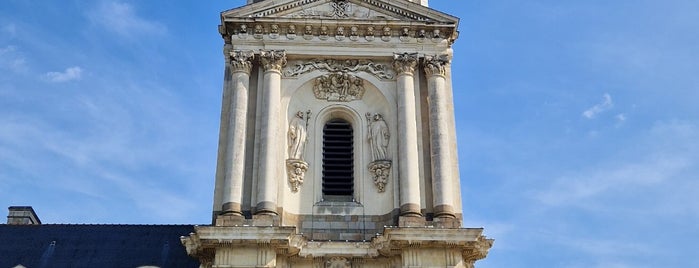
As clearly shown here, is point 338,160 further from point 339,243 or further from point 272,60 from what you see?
point 272,60

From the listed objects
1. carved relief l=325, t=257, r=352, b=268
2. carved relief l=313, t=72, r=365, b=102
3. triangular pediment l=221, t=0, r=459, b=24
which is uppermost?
triangular pediment l=221, t=0, r=459, b=24

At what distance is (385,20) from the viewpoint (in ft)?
87.7

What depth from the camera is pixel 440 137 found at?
24.8m

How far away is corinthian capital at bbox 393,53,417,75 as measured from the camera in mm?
26000

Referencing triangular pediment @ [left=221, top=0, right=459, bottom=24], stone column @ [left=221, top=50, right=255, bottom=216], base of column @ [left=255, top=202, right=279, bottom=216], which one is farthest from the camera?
triangular pediment @ [left=221, top=0, right=459, bottom=24]

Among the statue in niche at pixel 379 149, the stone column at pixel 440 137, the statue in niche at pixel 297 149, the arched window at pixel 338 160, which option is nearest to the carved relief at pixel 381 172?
the statue in niche at pixel 379 149

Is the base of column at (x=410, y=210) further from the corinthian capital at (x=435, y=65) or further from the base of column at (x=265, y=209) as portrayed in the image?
the corinthian capital at (x=435, y=65)

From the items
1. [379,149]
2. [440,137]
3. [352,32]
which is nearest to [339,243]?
[379,149]

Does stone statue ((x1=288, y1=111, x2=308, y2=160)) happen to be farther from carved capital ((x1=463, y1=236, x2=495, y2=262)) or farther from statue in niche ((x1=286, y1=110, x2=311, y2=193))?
carved capital ((x1=463, y1=236, x2=495, y2=262))

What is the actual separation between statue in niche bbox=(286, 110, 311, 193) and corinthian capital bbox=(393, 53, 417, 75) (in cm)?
316

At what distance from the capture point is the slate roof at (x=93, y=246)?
88.7ft

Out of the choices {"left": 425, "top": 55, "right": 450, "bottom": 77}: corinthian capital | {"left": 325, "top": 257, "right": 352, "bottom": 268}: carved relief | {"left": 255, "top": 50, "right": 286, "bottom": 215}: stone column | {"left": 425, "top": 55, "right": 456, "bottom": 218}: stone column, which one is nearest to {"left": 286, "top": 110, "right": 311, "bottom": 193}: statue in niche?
{"left": 255, "top": 50, "right": 286, "bottom": 215}: stone column

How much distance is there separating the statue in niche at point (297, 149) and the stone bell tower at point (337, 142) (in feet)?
0.11

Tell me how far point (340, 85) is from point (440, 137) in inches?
150
